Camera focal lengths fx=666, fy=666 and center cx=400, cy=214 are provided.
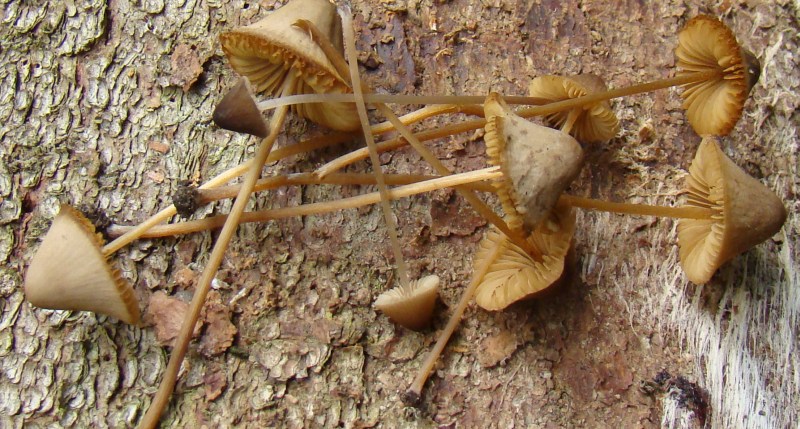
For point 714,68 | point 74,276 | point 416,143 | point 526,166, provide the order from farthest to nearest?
1. point 714,68
2. point 416,143
3. point 74,276
4. point 526,166

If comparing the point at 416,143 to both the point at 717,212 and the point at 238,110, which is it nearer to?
the point at 238,110

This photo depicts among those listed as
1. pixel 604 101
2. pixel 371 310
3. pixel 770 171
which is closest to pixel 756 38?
pixel 770 171

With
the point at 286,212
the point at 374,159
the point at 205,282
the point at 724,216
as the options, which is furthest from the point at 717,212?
the point at 205,282

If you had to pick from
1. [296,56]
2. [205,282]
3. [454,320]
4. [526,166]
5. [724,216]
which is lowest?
[454,320]

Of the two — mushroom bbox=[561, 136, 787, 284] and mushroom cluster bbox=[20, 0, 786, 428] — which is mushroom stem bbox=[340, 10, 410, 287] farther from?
mushroom bbox=[561, 136, 787, 284]

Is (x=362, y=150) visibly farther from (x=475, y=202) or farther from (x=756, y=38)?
(x=756, y=38)

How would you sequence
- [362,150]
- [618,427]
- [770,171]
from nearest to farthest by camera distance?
[618,427] → [362,150] → [770,171]
